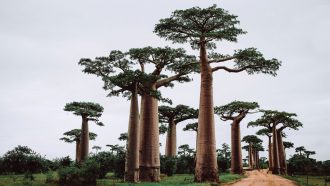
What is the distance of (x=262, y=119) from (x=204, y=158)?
17.9 m

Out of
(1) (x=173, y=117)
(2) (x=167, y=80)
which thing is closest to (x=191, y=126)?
(1) (x=173, y=117)

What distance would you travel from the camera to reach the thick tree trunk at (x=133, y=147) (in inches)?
669

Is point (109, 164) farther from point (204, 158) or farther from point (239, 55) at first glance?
point (239, 55)

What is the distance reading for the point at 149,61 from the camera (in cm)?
2070

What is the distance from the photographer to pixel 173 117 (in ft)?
105

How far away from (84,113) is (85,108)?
1.51 ft

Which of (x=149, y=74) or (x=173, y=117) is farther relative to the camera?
(x=173, y=117)

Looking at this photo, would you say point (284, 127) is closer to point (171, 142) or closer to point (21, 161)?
point (171, 142)

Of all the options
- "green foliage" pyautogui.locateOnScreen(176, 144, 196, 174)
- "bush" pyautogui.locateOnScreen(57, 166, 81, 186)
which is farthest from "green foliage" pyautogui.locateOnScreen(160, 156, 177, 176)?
"bush" pyautogui.locateOnScreen(57, 166, 81, 186)

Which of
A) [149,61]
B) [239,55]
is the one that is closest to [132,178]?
[149,61]

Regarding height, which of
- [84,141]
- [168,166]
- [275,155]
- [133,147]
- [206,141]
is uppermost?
[84,141]

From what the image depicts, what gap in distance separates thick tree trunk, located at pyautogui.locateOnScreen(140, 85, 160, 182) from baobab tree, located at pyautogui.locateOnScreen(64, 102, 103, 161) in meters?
10.6

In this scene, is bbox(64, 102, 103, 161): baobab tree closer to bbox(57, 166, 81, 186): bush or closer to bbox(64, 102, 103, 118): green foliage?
bbox(64, 102, 103, 118): green foliage

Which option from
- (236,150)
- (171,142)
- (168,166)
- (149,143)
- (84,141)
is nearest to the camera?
(149,143)
